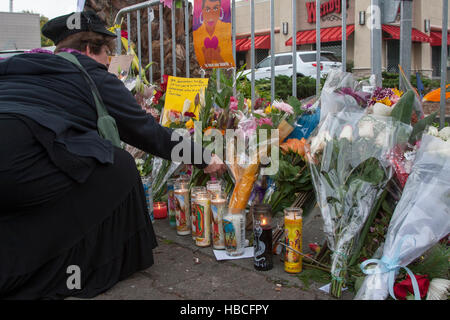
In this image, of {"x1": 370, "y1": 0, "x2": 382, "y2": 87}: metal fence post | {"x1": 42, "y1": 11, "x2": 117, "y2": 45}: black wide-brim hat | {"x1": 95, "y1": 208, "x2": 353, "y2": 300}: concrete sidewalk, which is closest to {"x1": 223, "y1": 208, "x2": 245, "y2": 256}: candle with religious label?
{"x1": 95, "y1": 208, "x2": 353, "y2": 300}: concrete sidewalk

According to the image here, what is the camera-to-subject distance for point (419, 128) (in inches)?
85.2

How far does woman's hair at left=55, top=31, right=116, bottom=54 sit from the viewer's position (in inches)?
98.7

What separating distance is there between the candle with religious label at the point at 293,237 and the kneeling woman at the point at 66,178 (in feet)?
2.45

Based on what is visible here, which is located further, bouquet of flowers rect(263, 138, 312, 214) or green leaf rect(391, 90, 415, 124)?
bouquet of flowers rect(263, 138, 312, 214)

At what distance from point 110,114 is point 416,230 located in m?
1.62

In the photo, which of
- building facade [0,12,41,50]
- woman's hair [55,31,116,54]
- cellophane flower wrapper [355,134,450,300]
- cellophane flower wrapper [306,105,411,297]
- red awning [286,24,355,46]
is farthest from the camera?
red awning [286,24,355,46]

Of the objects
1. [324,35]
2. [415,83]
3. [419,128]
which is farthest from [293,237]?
[324,35]

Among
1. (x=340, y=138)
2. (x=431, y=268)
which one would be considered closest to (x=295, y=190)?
(x=340, y=138)

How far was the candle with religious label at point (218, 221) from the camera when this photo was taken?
8.52 ft

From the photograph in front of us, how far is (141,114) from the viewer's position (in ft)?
8.11

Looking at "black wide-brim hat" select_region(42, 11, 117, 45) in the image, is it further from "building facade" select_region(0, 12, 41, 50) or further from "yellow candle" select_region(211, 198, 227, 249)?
"building facade" select_region(0, 12, 41, 50)

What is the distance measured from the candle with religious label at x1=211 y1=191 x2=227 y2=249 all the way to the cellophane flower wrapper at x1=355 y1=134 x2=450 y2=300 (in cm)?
93

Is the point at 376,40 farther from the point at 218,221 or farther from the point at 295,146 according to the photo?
the point at 218,221

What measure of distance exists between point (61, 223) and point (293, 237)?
1129 mm
